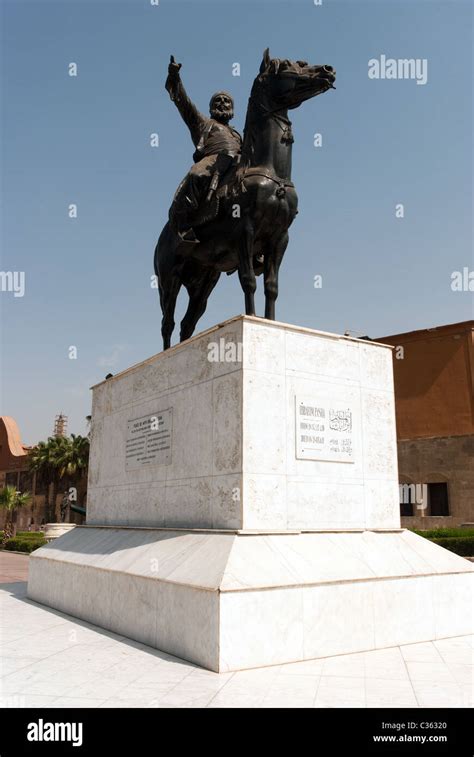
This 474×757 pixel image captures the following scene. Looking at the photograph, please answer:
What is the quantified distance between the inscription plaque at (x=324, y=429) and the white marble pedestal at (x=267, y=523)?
0.06ft

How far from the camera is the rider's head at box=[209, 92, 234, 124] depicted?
9102 mm

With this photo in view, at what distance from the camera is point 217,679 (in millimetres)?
4449

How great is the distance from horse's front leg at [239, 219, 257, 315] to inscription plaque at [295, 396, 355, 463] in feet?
4.95

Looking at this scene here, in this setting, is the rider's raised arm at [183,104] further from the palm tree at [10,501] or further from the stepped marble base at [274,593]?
the palm tree at [10,501]

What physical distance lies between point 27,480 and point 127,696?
43400 millimetres

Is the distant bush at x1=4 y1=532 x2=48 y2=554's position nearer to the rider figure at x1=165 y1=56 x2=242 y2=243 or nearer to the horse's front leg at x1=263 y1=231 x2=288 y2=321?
the rider figure at x1=165 y1=56 x2=242 y2=243

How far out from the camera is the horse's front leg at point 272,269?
762cm

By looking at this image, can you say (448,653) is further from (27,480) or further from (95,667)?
(27,480)

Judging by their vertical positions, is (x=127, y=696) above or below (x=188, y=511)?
below

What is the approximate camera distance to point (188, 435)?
23.1ft

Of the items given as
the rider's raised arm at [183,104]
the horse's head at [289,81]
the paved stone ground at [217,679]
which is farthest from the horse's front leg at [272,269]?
the paved stone ground at [217,679]

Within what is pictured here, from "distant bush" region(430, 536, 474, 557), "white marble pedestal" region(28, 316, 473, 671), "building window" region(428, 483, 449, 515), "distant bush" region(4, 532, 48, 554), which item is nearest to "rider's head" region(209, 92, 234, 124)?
"white marble pedestal" region(28, 316, 473, 671)

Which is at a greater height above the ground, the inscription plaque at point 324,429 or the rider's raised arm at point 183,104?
the rider's raised arm at point 183,104
